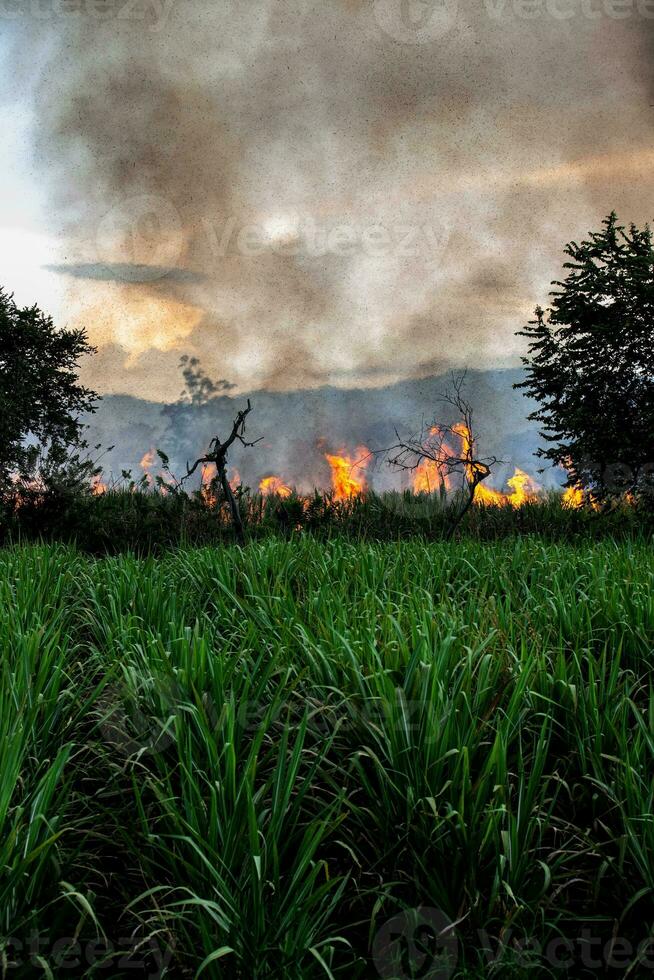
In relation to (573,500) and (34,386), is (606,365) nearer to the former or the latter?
(573,500)

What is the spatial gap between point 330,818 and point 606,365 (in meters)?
10.1

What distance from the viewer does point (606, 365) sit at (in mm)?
11297

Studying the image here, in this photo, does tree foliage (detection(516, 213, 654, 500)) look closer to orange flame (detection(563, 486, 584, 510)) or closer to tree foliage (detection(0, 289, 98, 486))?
orange flame (detection(563, 486, 584, 510))

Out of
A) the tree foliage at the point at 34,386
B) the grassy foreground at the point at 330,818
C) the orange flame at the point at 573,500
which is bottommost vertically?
the grassy foreground at the point at 330,818

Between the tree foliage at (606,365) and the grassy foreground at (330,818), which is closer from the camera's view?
the grassy foreground at (330,818)

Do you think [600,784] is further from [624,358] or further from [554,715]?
[624,358]

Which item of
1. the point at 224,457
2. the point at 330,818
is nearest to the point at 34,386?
the point at 224,457

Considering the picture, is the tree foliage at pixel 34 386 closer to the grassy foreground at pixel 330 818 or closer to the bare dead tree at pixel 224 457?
the bare dead tree at pixel 224 457

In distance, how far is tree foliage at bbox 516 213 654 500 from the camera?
11.1 metres

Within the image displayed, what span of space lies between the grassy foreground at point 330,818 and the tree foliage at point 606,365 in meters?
7.91

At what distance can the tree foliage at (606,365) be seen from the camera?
11055mm

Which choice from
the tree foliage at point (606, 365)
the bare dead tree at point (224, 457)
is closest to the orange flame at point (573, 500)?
the tree foliage at point (606, 365)

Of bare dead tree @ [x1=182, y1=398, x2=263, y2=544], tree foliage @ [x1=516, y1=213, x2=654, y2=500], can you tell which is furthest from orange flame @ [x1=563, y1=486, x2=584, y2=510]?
bare dead tree @ [x1=182, y1=398, x2=263, y2=544]

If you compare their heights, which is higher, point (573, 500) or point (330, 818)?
point (573, 500)
